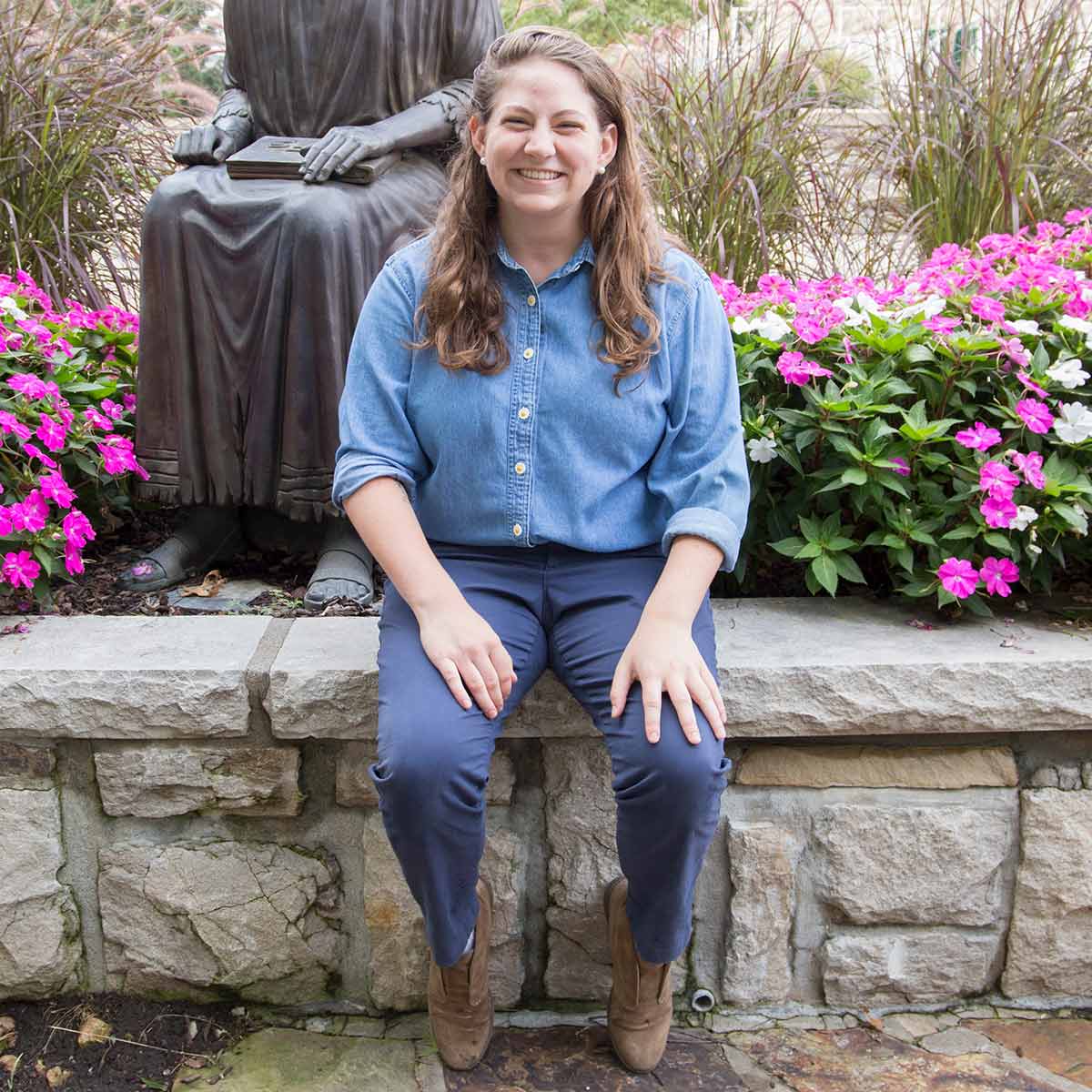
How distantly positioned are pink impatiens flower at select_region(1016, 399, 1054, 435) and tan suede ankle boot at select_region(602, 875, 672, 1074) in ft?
3.29

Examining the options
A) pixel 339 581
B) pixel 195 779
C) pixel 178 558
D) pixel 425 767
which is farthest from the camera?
pixel 178 558

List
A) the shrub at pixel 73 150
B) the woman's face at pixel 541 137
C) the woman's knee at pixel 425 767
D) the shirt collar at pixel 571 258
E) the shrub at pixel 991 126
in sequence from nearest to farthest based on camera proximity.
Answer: the woman's knee at pixel 425 767 → the woman's face at pixel 541 137 → the shirt collar at pixel 571 258 → the shrub at pixel 73 150 → the shrub at pixel 991 126

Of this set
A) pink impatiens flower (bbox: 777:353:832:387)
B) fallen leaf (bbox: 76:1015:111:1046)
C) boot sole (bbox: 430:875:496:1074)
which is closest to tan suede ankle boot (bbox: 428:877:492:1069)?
boot sole (bbox: 430:875:496:1074)

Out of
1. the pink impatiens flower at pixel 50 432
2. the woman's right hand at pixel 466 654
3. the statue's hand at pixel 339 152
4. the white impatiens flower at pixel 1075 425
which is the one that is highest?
the statue's hand at pixel 339 152

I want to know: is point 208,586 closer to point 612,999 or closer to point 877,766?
point 612,999

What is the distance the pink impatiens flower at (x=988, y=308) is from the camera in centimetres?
206

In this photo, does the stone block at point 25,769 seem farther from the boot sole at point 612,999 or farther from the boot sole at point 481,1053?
the boot sole at point 612,999

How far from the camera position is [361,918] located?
1.88m

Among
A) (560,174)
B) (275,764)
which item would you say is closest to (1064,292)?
(560,174)

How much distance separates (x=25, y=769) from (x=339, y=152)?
1.24m

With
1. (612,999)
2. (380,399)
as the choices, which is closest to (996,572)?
(612,999)

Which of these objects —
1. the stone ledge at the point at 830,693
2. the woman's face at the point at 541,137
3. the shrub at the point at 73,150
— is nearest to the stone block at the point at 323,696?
the stone ledge at the point at 830,693

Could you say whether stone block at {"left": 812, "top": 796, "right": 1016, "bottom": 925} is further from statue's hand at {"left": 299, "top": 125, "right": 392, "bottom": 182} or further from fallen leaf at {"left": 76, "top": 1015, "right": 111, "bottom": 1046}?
statue's hand at {"left": 299, "top": 125, "right": 392, "bottom": 182}

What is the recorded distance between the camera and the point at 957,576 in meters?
1.86
